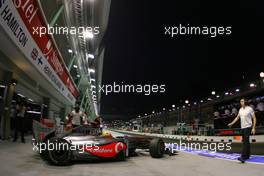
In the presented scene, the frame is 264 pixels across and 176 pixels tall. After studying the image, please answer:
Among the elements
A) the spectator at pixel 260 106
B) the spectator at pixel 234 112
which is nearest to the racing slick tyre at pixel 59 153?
the spectator at pixel 260 106

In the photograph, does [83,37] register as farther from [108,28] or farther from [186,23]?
[186,23]

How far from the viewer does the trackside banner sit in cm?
586

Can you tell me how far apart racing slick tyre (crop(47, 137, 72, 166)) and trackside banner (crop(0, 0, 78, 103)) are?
2.71 m

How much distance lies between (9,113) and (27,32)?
4194 millimetres

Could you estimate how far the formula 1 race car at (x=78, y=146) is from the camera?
5.40 m

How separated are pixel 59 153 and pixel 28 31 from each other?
3.65 metres

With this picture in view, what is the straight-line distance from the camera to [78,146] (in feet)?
19.4

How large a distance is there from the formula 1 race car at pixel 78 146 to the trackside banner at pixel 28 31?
229 cm

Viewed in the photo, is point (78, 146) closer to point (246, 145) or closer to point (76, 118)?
point (76, 118)
